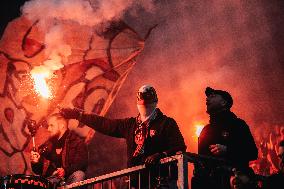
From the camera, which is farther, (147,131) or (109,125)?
(109,125)

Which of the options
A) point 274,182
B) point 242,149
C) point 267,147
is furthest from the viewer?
point 267,147

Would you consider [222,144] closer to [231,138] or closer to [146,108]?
[231,138]

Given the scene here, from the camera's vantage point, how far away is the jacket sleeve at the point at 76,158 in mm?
7268

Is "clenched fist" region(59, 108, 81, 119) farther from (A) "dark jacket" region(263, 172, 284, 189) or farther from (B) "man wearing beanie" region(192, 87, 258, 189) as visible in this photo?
(A) "dark jacket" region(263, 172, 284, 189)

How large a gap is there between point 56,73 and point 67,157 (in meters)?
3.50

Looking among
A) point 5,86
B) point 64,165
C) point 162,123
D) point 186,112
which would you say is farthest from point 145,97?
point 5,86

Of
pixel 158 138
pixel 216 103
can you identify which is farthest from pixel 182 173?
pixel 216 103

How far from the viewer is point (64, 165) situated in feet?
24.0

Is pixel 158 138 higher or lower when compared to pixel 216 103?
lower

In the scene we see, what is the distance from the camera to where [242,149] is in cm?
529

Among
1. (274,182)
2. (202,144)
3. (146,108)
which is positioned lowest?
(274,182)

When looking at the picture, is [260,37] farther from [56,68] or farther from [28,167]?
[28,167]

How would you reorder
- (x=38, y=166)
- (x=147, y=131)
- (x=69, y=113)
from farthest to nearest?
(x=38, y=166) → (x=69, y=113) → (x=147, y=131)

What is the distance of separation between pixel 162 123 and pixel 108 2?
247 inches
